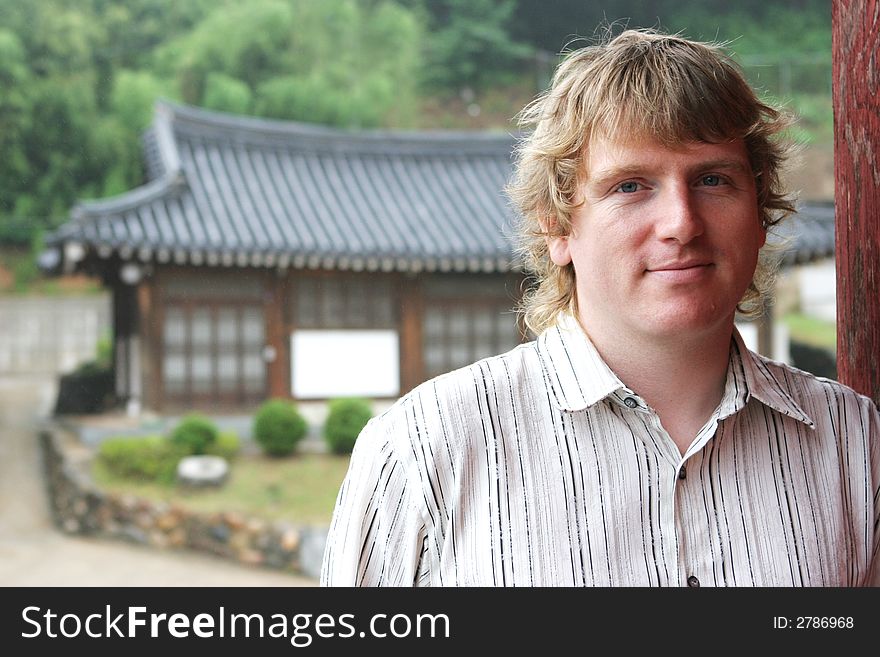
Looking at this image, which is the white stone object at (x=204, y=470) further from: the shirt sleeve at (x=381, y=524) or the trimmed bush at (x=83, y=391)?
the shirt sleeve at (x=381, y=524)

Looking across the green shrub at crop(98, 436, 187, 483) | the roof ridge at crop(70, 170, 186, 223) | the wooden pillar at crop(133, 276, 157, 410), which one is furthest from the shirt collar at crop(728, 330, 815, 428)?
the green shrub at crop(98, 436, 187, 483)

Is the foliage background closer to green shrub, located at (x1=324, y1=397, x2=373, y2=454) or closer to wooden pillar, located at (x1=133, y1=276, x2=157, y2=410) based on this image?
wooden pillar, located at (x1=133, y1=276, x2=157, y2=410)

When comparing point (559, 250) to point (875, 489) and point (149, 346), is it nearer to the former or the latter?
point (875, 489)

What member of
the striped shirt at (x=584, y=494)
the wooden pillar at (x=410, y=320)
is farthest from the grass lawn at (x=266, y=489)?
the striped shirt at (x=584, y=494)

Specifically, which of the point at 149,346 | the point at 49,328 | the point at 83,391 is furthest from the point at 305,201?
the point at 49,328

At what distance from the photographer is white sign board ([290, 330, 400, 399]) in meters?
5.76

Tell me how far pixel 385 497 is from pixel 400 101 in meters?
10.8

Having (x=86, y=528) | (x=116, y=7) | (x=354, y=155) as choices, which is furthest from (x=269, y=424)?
(x=116, y=7)

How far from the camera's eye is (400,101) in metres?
11.0

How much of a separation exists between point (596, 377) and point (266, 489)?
208 inches

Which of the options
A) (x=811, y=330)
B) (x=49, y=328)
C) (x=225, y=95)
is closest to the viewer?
(x=811, y=330)

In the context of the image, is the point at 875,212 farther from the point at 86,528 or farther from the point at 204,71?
the point at 204,71

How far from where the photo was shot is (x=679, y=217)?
0.59m

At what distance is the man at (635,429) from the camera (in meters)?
0.59
